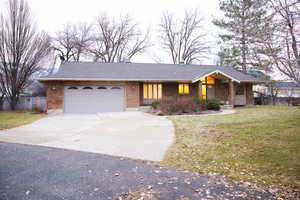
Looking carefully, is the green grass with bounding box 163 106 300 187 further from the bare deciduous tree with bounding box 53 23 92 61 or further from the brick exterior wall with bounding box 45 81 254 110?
the bare deciduous tree with bounding box 53 23 92 61

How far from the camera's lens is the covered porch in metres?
16.5

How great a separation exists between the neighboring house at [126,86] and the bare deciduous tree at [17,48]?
10.1ft

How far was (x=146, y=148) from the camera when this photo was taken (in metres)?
5.13

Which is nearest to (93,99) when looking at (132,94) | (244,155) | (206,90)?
(132,94)

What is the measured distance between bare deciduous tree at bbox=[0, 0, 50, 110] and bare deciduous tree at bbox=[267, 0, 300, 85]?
17925 millimetres

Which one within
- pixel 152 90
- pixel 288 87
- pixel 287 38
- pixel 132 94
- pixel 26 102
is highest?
pixel 287 38

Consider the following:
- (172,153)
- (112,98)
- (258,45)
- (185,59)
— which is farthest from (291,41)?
(185,59)

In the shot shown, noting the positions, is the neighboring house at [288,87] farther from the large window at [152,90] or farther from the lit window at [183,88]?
the large window at [152,90]

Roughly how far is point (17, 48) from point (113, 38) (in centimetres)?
1429

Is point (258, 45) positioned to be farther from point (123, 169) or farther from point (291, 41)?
point (123, 169)

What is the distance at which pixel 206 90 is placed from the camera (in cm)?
1784

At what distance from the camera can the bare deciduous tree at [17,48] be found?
49.3 feet

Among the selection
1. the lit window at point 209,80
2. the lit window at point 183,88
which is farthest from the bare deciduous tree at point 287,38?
the lit window at point 209,80

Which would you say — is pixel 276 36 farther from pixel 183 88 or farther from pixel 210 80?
pixel 210 80
